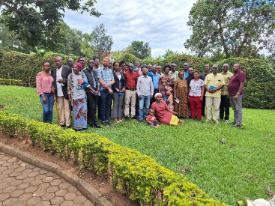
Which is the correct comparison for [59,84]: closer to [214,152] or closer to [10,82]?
[214,152]

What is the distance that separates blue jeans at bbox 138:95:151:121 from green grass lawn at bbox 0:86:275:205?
21.2 inches

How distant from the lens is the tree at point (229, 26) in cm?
2658

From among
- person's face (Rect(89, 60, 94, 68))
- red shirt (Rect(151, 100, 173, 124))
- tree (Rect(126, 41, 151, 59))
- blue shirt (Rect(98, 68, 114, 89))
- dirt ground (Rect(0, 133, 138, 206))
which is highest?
tree (Rect(126, 41, 151, 59))

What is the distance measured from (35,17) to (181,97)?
5.89m

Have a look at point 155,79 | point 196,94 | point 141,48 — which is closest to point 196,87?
point 196,94

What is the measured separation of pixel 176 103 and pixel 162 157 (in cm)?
436

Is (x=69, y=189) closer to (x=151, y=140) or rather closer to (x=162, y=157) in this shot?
(x=162, y=157)

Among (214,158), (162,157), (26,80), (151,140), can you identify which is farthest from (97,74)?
(26,80)

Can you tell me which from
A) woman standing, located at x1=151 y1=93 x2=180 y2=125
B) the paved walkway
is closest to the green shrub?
woman standing, located at x1=151 y1=93 x2=180 y2=125

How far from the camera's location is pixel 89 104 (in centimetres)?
870

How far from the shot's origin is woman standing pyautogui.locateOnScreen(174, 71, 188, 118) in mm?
10398

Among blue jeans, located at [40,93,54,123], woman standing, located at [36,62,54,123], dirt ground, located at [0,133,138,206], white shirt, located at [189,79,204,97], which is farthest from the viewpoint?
white shirt, located at [189,79,204,97]

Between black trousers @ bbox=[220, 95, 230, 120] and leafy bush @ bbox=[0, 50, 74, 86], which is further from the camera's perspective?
leafy bush @ bbox=[0, 50, 74, 86]

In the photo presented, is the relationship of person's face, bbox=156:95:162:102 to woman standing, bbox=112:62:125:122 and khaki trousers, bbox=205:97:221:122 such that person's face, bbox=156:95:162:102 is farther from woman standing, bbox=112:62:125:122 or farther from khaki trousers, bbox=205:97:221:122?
khaki trousers, bbox=205:97:221:122
